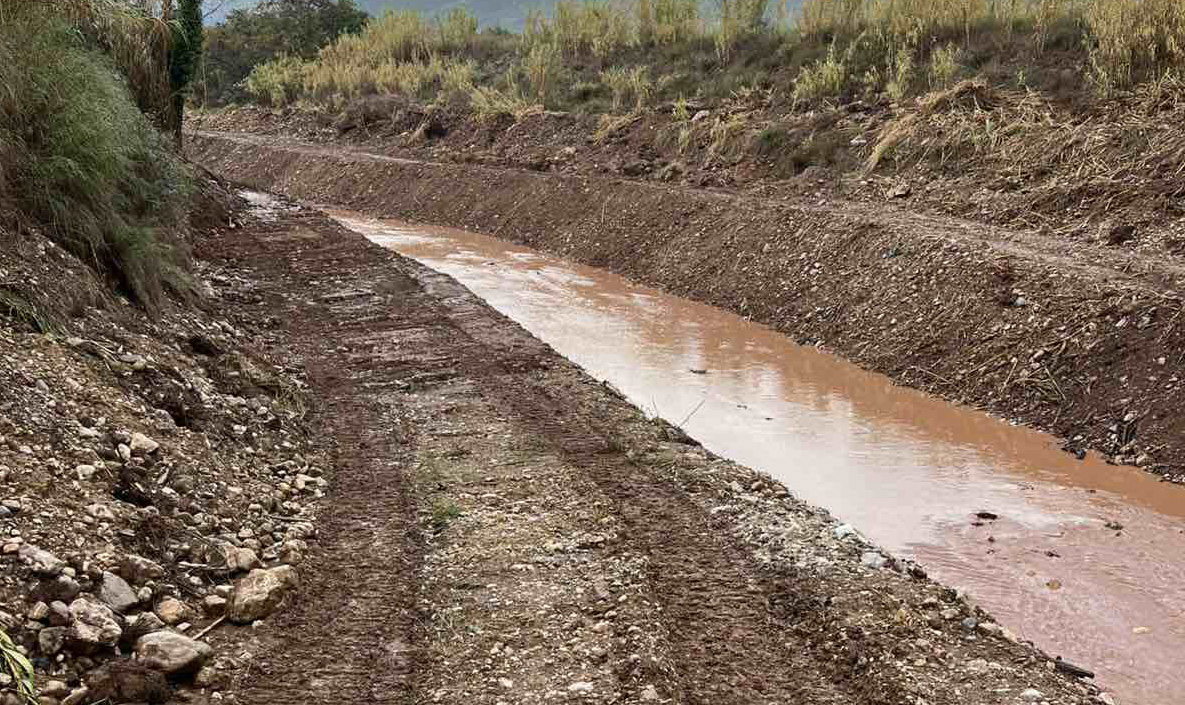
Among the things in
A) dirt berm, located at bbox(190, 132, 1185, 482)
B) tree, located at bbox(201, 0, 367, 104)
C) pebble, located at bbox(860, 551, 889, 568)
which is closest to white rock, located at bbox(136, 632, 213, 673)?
pebble, located at bbox(860, 551, 889, 568)

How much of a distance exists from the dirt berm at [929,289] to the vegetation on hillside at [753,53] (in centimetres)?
356

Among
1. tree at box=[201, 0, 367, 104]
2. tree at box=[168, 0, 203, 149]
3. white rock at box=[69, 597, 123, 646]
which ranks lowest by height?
white rock at box=[69, 597, 123, 646]

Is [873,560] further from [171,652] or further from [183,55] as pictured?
[183,55]

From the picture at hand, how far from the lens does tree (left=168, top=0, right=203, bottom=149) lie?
12.9m

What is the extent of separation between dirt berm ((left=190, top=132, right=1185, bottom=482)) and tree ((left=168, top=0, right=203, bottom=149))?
19.4 feet

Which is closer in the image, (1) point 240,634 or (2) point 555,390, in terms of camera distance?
(1) point 240,634

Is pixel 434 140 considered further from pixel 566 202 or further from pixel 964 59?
pixel 964 59

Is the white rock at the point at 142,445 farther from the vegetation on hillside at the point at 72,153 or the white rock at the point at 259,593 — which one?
the vegetation on hillside at the point at 72,153

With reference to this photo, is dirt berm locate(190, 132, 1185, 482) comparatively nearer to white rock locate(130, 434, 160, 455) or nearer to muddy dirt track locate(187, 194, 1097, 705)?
muddy dirt track locate(187, 194, 1097, 705)

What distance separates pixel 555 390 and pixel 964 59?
1115 centimetres

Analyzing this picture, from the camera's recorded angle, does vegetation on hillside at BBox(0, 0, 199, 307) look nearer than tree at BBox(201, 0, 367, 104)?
Yes

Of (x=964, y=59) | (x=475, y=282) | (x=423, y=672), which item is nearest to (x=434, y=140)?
(x=475, y=282)

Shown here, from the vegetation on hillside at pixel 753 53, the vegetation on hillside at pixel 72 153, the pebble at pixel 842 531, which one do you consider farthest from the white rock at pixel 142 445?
the vegetation on hillside at pixel 753 53

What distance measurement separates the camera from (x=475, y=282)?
13977 millimetres
